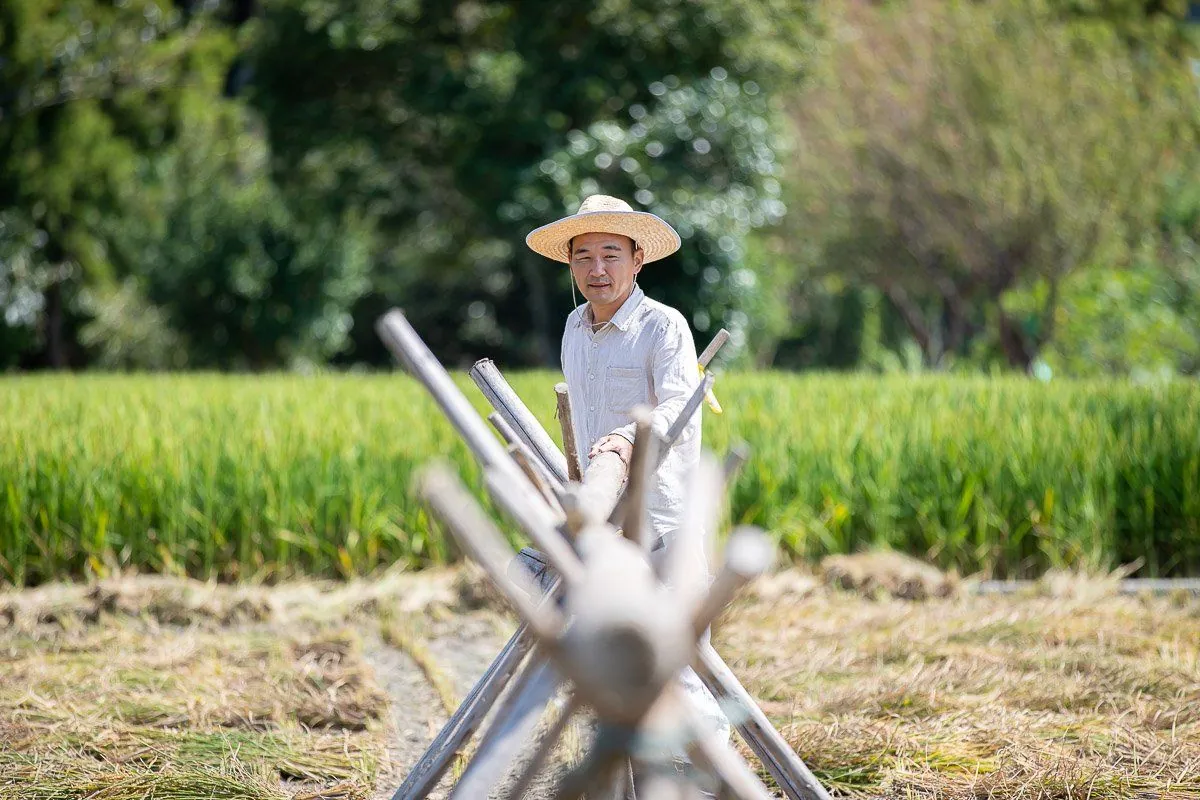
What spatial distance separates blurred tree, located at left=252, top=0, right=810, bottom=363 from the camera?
39.4 feet

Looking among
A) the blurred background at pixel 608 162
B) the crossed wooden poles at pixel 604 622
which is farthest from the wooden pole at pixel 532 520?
the blurred background at pixel 608 162

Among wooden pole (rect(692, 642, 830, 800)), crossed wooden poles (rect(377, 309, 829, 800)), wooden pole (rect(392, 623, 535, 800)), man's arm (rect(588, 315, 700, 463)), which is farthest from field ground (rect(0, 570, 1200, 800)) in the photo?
man's arm (rect(588, 315, 700, 463))

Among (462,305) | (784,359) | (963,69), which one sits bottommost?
(784,359)

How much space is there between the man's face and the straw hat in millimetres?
23

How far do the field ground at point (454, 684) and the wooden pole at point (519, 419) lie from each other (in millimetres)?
1137

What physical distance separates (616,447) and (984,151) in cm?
1159

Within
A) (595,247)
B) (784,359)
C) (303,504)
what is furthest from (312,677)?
(784,359)

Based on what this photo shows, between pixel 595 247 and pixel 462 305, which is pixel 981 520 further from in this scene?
pixel 462 305

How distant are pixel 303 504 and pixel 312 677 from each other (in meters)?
1.48

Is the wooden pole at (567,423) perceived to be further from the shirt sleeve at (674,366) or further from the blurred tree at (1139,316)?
the blurred tree at (1139,316)

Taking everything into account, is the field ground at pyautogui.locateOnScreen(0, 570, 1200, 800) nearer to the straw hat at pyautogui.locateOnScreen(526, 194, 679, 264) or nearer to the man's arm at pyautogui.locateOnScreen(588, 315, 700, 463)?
the man's arm at pyautogui.locateOnScreen(588, 315, 700, 463)

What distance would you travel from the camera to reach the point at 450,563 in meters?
5.26

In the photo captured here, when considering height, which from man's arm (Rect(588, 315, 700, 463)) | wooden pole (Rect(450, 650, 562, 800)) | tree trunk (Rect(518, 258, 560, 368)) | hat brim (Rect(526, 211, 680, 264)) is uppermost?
hat brim (Rect(526, 211, 680, 264))

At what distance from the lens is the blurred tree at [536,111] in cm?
1200
